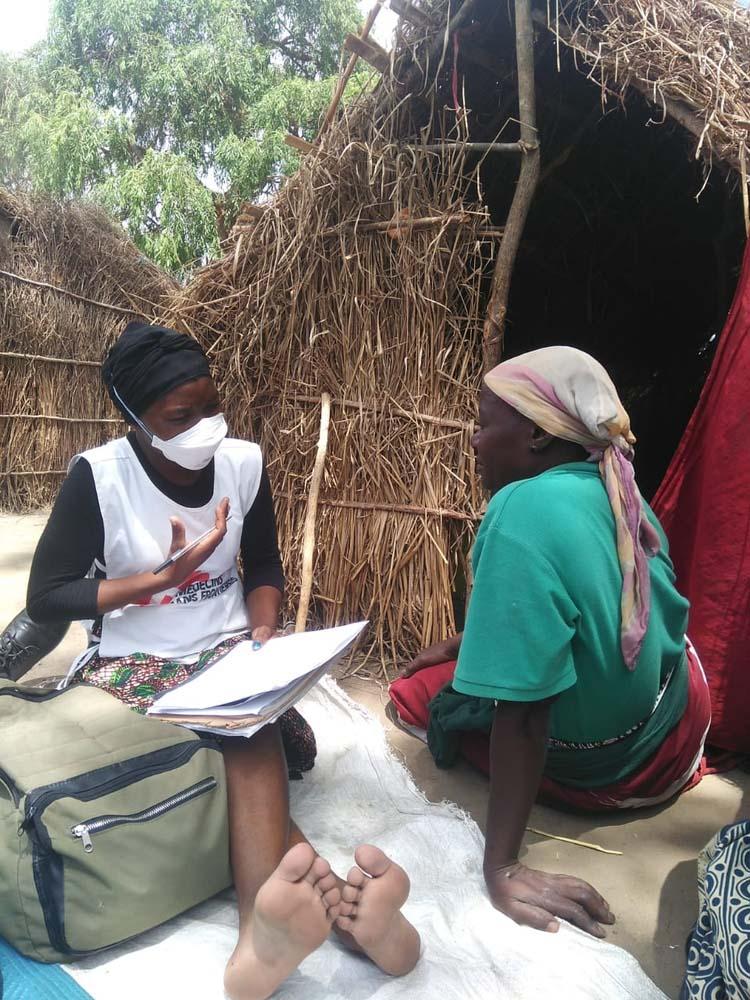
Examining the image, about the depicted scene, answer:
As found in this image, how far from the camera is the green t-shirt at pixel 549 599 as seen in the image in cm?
157

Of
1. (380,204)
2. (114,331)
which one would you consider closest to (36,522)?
(114,331)

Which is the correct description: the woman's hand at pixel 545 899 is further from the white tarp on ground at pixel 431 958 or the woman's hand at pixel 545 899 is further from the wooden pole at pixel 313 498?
the wooden pole at pixel 313 498

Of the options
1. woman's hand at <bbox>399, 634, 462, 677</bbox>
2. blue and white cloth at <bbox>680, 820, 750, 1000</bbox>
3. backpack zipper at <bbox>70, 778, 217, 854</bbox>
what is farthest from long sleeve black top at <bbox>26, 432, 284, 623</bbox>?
blue and white cloth at <bbox>680, 820, 750, 1000</bbox>

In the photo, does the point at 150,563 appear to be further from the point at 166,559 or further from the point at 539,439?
the point at 539,439

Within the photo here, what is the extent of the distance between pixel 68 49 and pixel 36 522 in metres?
14.1

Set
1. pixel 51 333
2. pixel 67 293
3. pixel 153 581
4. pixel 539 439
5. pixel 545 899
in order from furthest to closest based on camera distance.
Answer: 1. pixel 67 293
2. pixel 51 333
3. pixel 153 581
4. pixel 539 439
5. pixel 545 899

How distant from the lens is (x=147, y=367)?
1.95m

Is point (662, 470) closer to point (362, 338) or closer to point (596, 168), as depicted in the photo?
point (596, 168)

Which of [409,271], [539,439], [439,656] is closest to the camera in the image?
[539,439]

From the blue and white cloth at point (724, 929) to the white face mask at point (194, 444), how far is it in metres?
1.55

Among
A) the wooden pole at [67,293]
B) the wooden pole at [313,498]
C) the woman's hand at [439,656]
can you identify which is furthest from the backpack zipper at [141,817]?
the wooden pole at [67,293]

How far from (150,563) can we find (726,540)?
6.10 feet

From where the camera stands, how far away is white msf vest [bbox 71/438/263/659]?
1.96 meters

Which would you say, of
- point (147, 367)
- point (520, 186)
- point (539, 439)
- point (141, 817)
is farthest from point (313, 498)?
point (141, 817)
